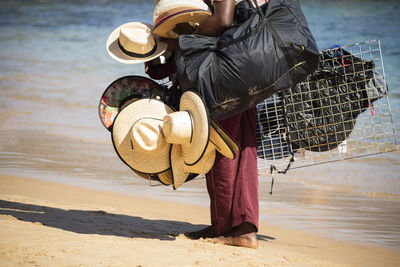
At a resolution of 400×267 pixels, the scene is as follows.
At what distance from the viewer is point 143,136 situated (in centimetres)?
275

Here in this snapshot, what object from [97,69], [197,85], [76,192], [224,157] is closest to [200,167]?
[224,157]

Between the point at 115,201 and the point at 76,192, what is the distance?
541mm

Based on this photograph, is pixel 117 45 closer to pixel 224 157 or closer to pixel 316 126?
pixel 224 157

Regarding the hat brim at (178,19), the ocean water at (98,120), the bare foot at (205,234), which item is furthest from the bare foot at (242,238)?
the hat brim at (178,19)

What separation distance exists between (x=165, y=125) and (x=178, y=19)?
26.0 inches

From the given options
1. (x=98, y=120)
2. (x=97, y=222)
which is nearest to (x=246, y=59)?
(x=97, y=222)

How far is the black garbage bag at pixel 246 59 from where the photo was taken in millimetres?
2701

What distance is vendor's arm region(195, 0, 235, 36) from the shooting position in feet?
9.16

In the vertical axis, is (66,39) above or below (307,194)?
above

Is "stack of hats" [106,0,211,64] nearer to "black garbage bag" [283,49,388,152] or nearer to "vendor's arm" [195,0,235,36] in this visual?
"vendor's arm" [195,0,235,36]

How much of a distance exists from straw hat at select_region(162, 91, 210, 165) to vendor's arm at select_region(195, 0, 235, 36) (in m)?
0.45

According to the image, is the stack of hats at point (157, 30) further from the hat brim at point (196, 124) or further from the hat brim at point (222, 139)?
the hat brim at point (222, 139)

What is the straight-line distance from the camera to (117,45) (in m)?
3.14

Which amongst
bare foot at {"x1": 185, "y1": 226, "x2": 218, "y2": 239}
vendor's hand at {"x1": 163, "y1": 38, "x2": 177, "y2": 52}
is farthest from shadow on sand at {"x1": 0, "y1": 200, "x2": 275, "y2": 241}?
vendor's hand at {"x1": 163, "y1": 38, "x2": 177, "y2": 52}
